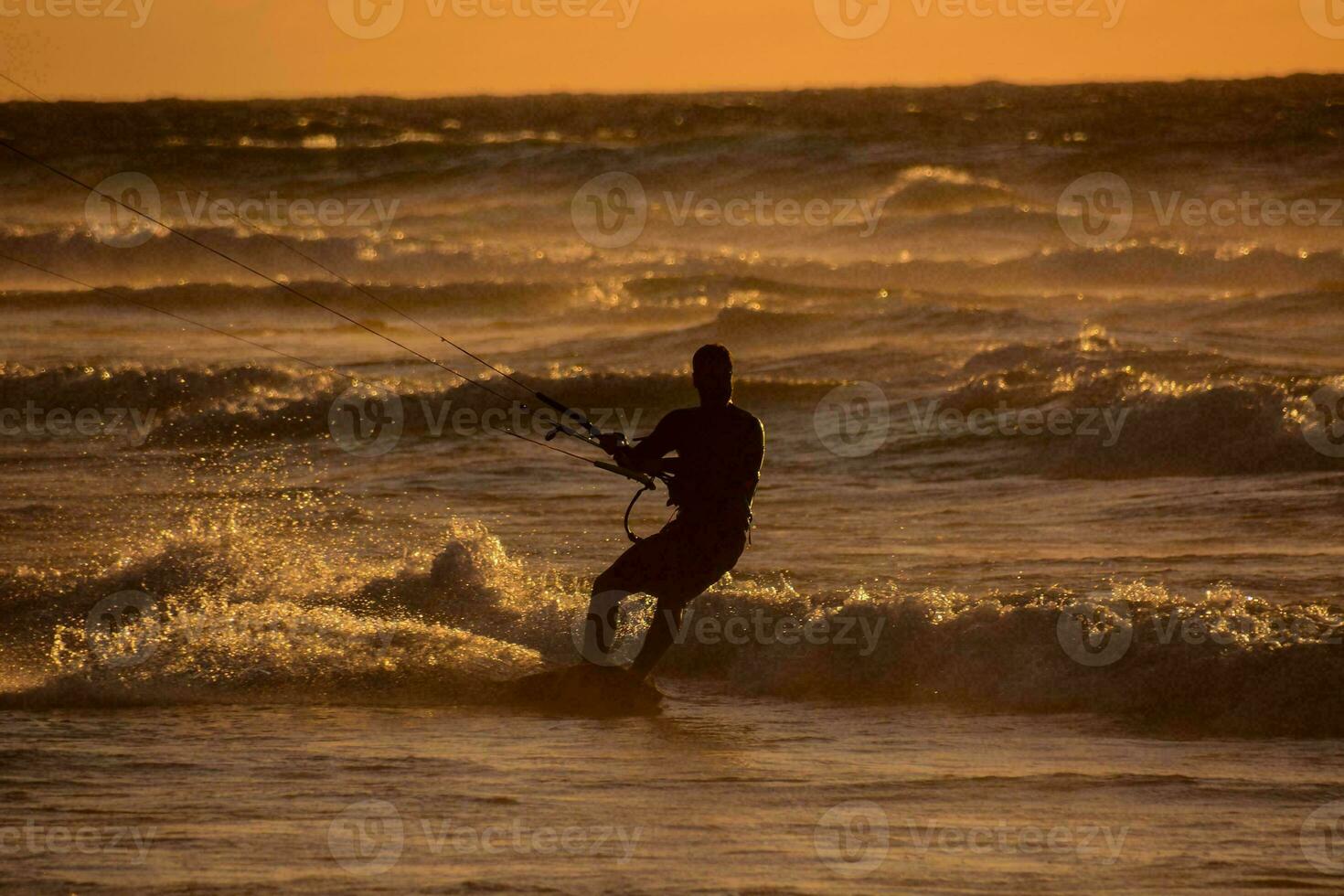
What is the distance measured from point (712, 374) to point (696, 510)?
1.90ft

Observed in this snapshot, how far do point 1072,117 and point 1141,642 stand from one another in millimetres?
A: 39899

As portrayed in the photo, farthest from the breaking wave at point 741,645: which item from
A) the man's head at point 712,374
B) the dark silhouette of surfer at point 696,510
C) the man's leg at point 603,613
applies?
the man's head at point 712,374

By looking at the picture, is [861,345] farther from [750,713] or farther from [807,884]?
[807,884]

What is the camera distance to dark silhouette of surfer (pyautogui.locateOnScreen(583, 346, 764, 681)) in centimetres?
770

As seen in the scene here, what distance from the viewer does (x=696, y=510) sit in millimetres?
7816

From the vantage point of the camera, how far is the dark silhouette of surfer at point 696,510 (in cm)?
770

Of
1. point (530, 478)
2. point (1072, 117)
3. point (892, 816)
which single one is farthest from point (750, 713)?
point (1072, 117)

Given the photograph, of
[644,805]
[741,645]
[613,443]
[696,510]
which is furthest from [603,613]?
[644,805]

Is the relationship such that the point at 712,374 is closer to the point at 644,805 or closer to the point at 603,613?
the point at 603,613

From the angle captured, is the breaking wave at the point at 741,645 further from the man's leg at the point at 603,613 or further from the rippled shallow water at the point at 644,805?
the man's leg at the point at 603,613

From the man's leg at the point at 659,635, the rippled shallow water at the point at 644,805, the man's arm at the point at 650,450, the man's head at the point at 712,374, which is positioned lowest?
the rippled shallow water at the point at 644,805

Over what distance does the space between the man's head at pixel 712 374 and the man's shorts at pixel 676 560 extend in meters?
0.54

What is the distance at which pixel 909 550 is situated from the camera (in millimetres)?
11242

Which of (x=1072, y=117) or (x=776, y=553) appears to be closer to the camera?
(x=776, y=553)
